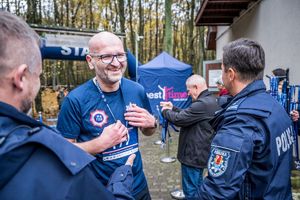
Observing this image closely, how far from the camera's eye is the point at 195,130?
12.8ft

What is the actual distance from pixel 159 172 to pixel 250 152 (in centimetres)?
484

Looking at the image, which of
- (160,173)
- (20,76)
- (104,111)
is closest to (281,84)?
(104,111)

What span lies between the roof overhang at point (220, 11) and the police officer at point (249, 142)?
615 centimetres

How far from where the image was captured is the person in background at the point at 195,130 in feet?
12.5

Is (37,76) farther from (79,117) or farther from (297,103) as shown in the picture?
(297,103)

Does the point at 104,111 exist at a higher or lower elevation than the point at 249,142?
higher

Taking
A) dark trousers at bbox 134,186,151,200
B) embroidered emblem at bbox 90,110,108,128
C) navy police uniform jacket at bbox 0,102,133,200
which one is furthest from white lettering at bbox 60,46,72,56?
navy police uniform jacket at bbox 0,102,133,200

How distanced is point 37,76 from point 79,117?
982mm

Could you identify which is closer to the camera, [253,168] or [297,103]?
[253,168]

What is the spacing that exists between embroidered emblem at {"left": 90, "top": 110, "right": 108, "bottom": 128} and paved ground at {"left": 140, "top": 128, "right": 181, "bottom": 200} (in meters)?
3.32

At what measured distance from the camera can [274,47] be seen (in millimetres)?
6508

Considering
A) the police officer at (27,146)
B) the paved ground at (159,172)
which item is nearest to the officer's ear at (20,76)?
the police officer at (27,146)

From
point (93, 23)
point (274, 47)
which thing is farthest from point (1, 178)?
point (93, 23)

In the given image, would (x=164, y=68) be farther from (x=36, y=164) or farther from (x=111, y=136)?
(x=36, y=164)
